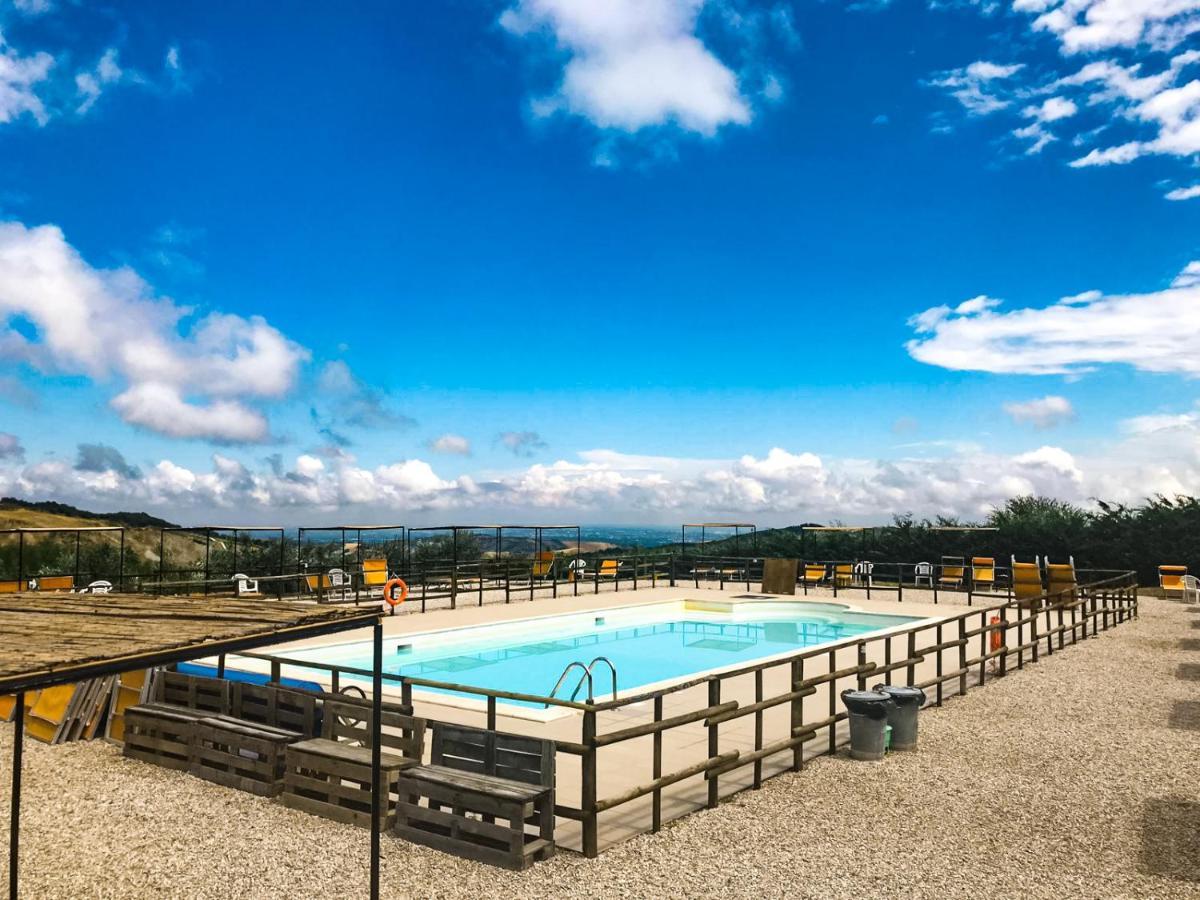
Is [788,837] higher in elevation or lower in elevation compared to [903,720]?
lower

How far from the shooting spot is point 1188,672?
12977mm

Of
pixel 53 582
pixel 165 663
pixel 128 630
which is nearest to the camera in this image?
pixel 165 663

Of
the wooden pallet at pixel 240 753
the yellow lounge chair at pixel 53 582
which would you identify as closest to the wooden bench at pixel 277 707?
the wooden pallet at pixel 240 753

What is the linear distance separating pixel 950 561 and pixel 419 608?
712 inches

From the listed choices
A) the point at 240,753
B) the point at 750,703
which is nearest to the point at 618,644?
the point at 750,703

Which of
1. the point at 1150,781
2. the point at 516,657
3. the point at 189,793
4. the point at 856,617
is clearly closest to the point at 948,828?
the point at 1150,781

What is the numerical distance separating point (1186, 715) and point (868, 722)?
4683 mm

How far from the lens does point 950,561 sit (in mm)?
29625

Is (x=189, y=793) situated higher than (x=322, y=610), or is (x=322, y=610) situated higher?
(x=322, y=610)

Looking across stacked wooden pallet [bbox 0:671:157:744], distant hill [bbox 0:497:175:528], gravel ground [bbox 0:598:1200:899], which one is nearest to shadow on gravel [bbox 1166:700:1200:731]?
gravel ground [bbox 0:598:1200:899]

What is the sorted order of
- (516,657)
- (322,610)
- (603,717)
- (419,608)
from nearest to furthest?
(322,610)
(603,717)
(516,657)
(419,608)

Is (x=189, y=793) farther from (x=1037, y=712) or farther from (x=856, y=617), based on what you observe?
(x=856, y=617)

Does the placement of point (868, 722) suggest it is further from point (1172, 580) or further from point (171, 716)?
point (1172, 580)

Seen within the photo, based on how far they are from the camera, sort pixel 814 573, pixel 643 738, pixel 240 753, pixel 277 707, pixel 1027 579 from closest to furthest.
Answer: pixel 240 753 < pixel 277 707 < pixel 643 738 < pixel 1027 579 < pixel 814 573
